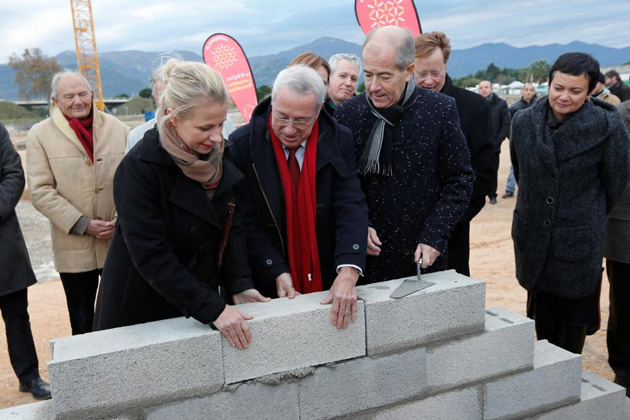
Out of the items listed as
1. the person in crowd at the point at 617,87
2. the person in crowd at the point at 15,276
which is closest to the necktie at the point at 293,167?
the person in crowd at the point at 15,276

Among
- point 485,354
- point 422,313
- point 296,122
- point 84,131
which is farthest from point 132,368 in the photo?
point 84,131

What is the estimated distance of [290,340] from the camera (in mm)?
2451

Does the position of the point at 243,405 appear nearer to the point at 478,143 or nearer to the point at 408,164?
the point at 408,164

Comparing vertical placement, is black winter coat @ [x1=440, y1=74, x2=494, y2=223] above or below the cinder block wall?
above

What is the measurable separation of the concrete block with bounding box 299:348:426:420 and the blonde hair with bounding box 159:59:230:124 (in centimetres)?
127

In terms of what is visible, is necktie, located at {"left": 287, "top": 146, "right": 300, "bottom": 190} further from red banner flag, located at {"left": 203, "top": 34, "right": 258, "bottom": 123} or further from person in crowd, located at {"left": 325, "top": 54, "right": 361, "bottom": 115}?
red banner flag, located at {"left": 203, "top": 34, "right": 258, "bottom": 123}

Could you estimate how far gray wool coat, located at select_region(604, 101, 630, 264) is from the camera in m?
3.90

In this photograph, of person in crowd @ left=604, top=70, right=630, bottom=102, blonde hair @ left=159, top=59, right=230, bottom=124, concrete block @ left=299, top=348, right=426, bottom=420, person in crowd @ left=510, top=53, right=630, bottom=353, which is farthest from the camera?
person in crowd @ left=604, top=70, right=630, bottom=102

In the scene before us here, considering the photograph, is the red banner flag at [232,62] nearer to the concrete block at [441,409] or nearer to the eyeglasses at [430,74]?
the eyeglasses at [430,74]

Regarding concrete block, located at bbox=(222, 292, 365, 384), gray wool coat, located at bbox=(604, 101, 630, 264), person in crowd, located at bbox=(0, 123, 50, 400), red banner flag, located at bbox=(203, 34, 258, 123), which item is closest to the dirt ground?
person in crowd, located at bbox=(0, 123, 50, 400)

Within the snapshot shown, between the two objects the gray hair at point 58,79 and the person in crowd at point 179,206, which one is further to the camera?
the gray hair at point 58,79

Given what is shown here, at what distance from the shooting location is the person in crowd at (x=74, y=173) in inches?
155

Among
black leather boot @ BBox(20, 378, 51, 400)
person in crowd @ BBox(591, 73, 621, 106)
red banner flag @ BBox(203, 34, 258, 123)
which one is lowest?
black leather boot @ BBox(20, 378, 51, 400)

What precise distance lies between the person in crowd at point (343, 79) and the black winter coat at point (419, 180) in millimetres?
1534
